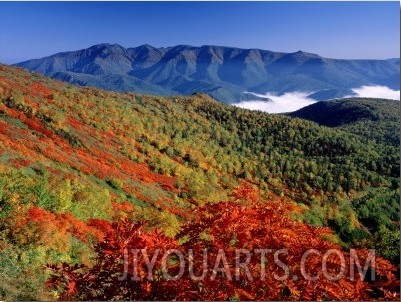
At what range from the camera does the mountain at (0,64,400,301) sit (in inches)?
368

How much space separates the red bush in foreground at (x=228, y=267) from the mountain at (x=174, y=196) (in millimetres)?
35

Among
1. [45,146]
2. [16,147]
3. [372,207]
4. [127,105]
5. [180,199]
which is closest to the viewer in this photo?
[16,147]

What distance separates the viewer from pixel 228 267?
31.1ft

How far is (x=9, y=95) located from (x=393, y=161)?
12953 cm

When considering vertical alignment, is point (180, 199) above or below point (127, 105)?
below

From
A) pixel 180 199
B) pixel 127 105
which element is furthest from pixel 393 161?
pixel 180 199

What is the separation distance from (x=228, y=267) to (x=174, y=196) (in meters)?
50.5

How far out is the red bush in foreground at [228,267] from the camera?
9031 mm

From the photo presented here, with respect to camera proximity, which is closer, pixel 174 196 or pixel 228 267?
pixel 228 267

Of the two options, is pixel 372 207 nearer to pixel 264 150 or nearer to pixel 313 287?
pixel 264 150

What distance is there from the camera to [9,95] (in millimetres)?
69438

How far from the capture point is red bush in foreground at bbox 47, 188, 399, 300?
29.6ft

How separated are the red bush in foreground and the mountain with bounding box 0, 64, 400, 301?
35mm

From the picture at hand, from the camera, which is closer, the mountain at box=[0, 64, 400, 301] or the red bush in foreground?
the red bush in foreground
